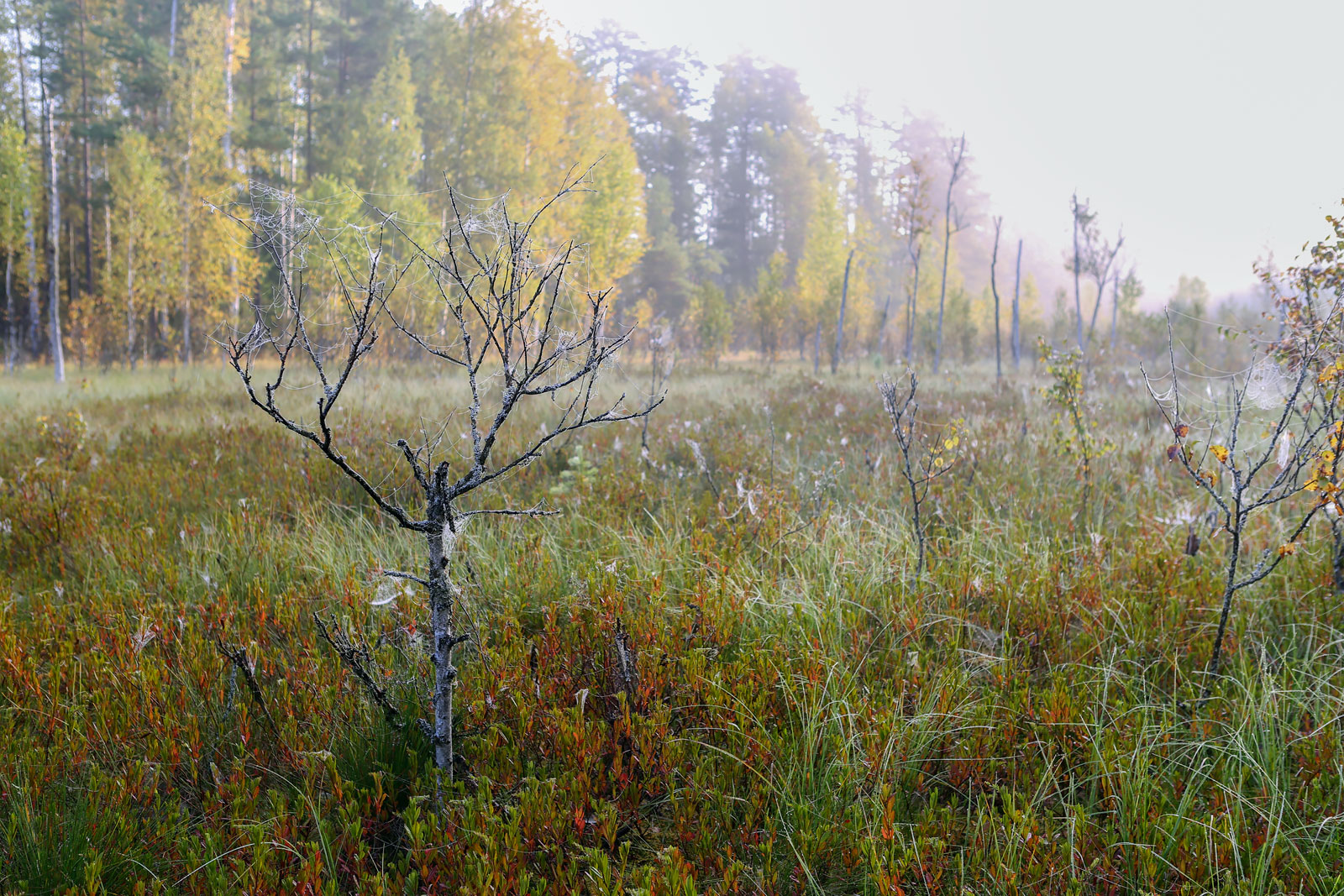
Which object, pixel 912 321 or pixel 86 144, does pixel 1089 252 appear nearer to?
pixel 912 321

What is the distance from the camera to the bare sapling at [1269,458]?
245 centimetres

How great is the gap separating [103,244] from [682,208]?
3031 cm

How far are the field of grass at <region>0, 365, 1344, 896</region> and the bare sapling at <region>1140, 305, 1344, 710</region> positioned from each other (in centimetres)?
19

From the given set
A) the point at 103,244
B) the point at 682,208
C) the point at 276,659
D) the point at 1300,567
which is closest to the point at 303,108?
the point at 103,244

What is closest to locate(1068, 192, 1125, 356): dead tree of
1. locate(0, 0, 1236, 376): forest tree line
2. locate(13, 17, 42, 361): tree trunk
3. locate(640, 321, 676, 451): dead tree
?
locate(0, 0, 1236, 376): forest tree line

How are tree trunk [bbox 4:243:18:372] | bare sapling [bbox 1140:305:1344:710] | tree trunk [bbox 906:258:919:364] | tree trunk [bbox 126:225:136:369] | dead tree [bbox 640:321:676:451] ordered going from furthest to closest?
tree trunk [bbox 906:258:919:364], tree trunk [bbox 4:243:18:372], tree trunk [bbox 126:225:136:369], dead tree [bbox 640:321:676:451], bare sapling [bbox 1140:305:1344:710]

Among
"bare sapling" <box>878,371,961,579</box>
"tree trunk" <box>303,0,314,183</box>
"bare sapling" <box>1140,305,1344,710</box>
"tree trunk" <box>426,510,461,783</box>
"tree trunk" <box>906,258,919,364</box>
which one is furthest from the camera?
"tree trunk" <box>303,0,314,183</box>

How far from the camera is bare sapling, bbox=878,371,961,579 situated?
3.58 meters

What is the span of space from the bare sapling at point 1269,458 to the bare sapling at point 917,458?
43.6 inches

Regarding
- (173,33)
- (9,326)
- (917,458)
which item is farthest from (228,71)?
(917,458)

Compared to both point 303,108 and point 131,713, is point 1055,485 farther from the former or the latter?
point 303,108

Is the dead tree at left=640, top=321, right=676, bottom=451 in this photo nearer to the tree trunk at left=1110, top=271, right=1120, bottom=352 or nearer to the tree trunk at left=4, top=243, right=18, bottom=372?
the tree trunk at left=4, top=243, right=18, bottom=372

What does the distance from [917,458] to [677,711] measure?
477cm

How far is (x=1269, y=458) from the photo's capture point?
426cm
